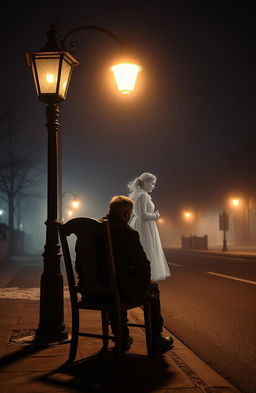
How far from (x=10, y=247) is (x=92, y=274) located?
30.9 meters

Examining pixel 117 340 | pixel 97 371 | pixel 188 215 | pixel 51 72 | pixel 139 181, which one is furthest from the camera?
pixel 188 215

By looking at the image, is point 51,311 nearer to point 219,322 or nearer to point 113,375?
point 113,375

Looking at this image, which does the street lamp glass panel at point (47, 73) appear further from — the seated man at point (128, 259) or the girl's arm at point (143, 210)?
the girl's arm at point (143, 210)

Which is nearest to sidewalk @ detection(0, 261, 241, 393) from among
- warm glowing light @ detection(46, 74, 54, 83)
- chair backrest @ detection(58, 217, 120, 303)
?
chair backrest @ detection(58, 217, 120, 303)

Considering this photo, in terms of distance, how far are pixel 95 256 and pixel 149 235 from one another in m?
3.38

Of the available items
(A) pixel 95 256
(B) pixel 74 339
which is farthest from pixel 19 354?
(A) pixel 95 256

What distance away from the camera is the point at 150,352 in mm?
4992

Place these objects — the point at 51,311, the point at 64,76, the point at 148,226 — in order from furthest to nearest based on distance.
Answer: the point at 148,226
the point at 64,76
the point at 51,311

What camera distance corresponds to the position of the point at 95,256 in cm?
479

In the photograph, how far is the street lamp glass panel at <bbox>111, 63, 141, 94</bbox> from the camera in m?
8.21

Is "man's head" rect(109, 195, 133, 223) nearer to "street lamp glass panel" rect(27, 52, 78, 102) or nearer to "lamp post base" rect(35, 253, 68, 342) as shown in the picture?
"lamp post base" rect(35, 253, 68, 342)

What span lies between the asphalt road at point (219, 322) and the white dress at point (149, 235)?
750 mm

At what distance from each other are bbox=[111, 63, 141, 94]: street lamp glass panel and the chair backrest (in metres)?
3.93

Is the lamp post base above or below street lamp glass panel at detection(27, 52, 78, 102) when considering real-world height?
below
